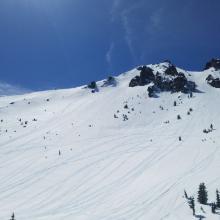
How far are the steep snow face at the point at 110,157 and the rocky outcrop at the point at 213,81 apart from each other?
737 centimetres

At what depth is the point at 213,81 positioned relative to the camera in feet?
340

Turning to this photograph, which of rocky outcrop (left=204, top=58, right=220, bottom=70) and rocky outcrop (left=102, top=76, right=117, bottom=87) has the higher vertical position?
rocky outcrop (left=204, top=58, right=220, bottom=70)

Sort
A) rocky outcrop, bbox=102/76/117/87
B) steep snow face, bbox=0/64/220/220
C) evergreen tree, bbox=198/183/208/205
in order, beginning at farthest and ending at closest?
rocky outcrop, bbox=102/76/117/87
steep snow face, bbox=0/64/220/220
evergreen tree, bbox=198/183/208/205

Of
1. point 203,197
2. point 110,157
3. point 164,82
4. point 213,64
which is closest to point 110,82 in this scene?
point 164,82

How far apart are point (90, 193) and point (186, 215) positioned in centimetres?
1021

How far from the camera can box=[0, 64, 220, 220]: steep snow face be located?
34188 millimetres

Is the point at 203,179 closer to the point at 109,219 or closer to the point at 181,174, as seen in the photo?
the point at 181,174

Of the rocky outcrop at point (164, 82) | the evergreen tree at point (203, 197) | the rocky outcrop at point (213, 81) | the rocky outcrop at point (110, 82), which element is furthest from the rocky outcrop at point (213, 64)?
the evergreen tree at point (203, 197)

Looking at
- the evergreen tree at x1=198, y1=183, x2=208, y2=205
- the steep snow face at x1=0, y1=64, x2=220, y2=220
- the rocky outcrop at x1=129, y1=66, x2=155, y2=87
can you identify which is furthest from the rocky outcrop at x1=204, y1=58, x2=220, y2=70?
the evergreen tree at x1=198, y1=183, x2=208, y2=205

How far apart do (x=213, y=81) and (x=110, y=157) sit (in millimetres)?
61516

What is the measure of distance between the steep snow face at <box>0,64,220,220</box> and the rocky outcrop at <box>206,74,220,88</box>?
7.37 meters

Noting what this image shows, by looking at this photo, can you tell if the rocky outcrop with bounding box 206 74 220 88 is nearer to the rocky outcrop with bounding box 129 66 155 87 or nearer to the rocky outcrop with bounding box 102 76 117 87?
the rocky outcrop with bounding box 129 66 155 87

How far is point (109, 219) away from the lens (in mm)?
30984

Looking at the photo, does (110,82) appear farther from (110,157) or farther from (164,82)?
(110,157)
